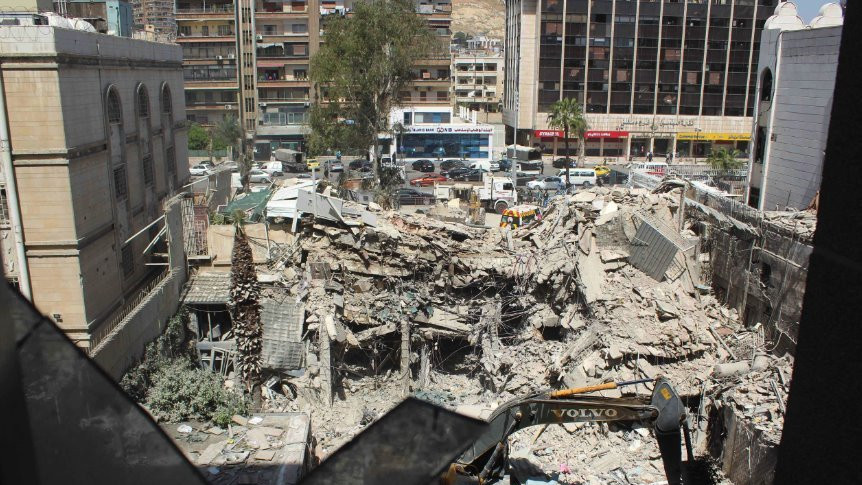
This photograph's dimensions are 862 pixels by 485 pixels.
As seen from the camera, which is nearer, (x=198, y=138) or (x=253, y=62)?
(x=198, y=138)

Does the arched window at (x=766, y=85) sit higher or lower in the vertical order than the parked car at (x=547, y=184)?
higher

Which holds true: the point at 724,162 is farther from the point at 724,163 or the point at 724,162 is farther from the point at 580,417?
the point at 580,417

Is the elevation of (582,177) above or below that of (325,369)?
above

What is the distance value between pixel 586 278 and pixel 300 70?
42477 mm

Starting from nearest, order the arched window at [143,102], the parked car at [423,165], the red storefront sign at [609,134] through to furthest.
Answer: the arched window at [143,102], the parked car at [423,165], the red storefront sign at [609,134]

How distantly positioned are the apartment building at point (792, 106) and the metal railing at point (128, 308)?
1701 centimetres

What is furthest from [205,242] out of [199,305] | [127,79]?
[127,79]

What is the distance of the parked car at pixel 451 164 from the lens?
48125 mm

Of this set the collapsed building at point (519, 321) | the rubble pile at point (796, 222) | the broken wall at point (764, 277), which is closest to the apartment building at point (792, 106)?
the broken wall at point (764, 277)

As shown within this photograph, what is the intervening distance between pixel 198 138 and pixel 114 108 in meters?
37.1

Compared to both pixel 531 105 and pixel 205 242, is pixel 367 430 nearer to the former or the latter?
pixel 205 242

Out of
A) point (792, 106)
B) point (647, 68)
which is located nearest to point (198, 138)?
point (647, 68)

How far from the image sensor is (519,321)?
1962cm

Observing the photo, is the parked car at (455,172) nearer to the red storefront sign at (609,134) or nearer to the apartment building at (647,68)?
the apartment building at (647,68)
